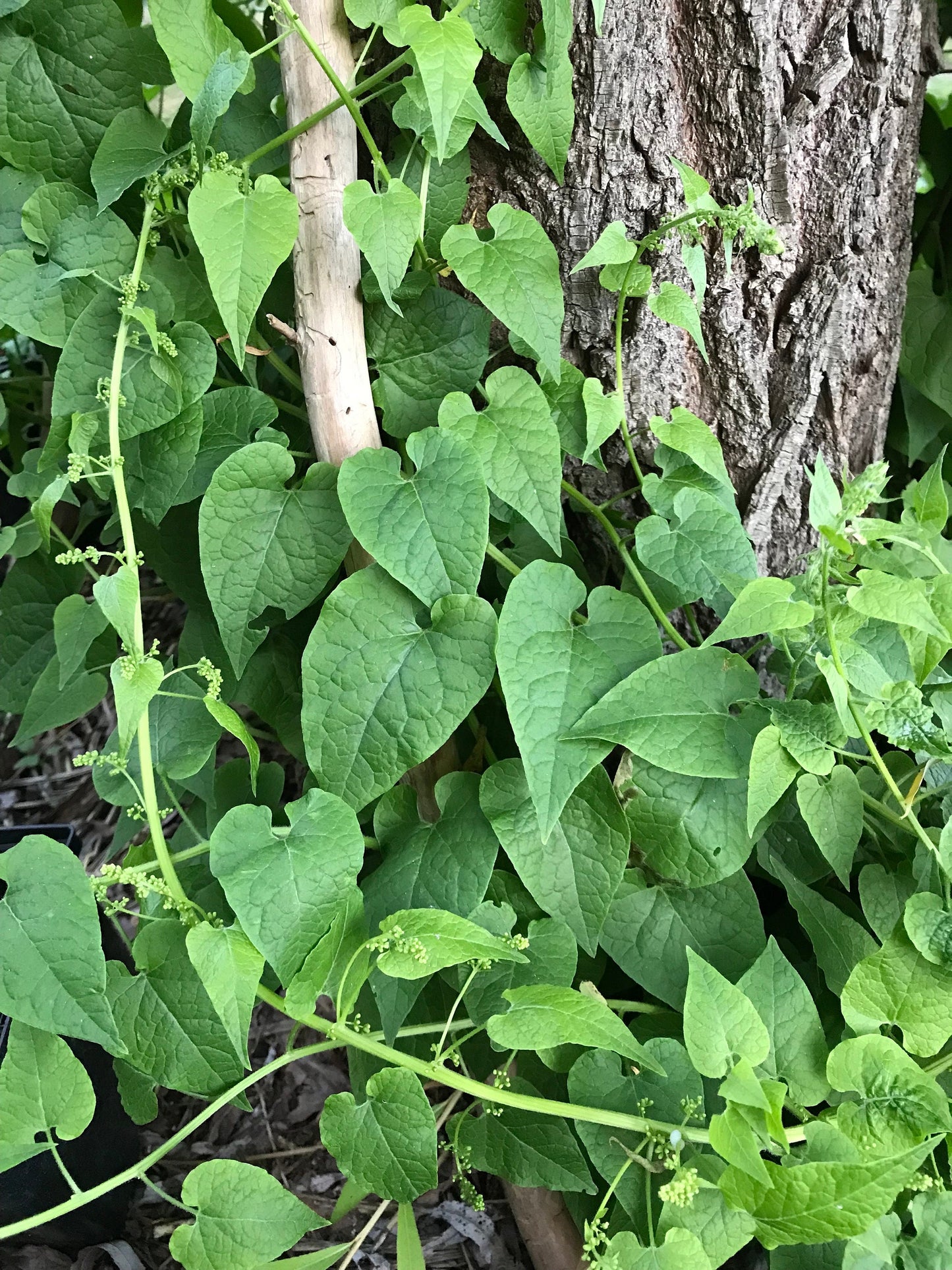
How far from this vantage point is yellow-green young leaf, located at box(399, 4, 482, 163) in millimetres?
669

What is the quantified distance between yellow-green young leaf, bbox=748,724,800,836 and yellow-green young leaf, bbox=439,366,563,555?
25 cm

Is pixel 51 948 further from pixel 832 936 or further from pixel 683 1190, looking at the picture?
pixel 832 936

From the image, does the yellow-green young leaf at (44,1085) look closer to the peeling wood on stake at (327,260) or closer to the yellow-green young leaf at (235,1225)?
the yellow-green young leaf at (235,1225)

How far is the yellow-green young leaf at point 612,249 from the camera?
83cm

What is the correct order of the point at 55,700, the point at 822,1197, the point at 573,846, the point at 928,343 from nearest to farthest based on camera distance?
1. the point at 822,1197
2. the point at 573,846
3. the point at 55,700
4. the point at 928,343

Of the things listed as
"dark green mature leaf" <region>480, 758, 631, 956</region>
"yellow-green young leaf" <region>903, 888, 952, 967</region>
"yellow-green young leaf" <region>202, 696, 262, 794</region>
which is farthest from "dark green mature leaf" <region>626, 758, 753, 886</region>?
"yellow-green young leaf" <region>202, 696, 262, 794</region>

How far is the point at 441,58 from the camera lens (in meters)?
0.68

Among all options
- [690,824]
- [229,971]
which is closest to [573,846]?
[690,824]

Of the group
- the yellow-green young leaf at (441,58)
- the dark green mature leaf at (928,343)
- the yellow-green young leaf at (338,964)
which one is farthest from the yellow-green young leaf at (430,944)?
the dark green mature leaf at (928,343)

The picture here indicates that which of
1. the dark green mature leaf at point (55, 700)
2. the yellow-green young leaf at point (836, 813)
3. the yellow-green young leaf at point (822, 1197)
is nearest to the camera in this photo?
the yellow-green young leaf at point (822, 1197)

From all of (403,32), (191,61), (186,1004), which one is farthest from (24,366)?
(186,1004)

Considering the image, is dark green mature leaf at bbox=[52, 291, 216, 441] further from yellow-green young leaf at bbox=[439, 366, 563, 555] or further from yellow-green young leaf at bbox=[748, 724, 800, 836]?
yellow-green young leaf at bbox=[748, 724, 800, 836]

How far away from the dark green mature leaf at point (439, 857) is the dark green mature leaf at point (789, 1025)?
0.81ft

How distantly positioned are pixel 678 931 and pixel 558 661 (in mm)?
300
